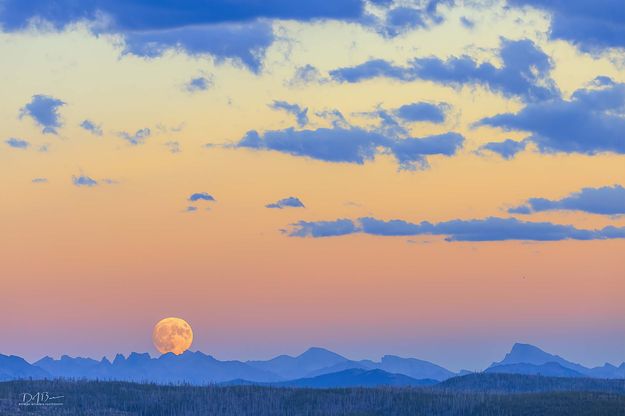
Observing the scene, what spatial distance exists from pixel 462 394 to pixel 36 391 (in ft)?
233

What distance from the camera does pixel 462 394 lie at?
604 ft

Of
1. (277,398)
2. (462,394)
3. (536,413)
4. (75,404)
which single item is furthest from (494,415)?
(75,404)

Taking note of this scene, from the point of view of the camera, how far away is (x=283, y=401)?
183 metres

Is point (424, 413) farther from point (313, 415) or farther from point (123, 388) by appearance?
point (123, 388)
